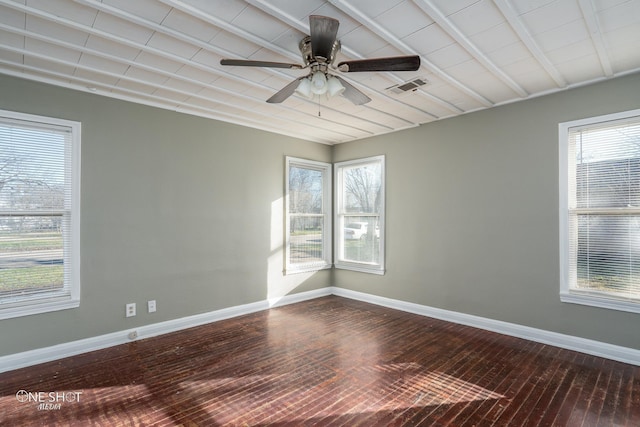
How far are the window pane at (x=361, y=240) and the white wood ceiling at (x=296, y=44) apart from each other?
2189 mm

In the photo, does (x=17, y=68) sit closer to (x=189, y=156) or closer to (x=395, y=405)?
(x=189, y=156)

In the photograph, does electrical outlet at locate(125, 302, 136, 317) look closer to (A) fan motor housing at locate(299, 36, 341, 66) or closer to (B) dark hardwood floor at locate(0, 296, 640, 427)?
(B) dark hardwood floor at locate(0, 296, 640, 427)

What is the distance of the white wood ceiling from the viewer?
6.93ft

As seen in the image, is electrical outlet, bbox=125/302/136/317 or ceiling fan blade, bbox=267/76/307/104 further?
electrical outlet, bbox=125/302/136/317

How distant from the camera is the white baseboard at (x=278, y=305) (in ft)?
10.1

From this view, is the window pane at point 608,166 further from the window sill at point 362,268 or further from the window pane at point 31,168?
the window pane at point 31,168

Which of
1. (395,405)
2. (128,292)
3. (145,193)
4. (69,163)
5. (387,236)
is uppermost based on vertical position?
(69,163)

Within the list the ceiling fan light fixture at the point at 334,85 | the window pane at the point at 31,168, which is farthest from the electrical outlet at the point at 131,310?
the ceiling fan light fixture at the point at 334,85

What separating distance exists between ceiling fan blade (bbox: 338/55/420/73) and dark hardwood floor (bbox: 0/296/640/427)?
2.41 meters

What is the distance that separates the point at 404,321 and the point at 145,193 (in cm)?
358

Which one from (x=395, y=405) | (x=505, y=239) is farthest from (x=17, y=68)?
(x=505, y=239)

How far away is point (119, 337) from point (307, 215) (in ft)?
10.1

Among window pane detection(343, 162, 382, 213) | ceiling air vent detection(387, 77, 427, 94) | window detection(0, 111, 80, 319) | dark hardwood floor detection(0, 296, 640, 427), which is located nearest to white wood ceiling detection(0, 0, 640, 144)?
ceiling air vent detection(387, 77, 427, 94)

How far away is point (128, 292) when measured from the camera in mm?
3643
